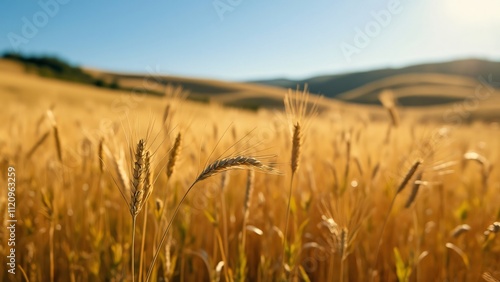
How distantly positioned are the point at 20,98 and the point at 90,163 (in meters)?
17.2

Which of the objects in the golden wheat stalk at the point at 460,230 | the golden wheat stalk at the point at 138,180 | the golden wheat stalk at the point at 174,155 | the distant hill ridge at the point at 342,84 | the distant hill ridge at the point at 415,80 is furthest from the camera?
the distant hill ridge at the point at 415,80

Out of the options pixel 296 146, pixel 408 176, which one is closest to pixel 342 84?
pixel 408 176

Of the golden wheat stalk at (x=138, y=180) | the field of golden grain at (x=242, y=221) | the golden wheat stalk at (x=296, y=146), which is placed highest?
the golden wheat stalk at (x=296, y=146)

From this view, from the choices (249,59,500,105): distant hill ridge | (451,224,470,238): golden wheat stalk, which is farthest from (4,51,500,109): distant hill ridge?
(451,224,470,238): golden wheat stalk

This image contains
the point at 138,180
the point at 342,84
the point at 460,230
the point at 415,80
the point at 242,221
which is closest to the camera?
the point at 138,180

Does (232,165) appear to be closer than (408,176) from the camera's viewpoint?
Yes

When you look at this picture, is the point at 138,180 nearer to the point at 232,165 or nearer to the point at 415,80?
the point at 232,165

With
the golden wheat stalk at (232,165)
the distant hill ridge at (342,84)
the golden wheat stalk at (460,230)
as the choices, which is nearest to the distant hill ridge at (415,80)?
the distant hill ridge at (342,84)

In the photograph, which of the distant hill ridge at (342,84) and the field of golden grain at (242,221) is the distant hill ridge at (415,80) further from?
the field of golden grain at (242,221)

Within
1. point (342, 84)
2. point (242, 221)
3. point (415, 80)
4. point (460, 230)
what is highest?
point (342, 84)

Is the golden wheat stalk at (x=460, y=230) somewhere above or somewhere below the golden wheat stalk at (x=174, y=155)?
below

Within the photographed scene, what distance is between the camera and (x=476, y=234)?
183 centimetres

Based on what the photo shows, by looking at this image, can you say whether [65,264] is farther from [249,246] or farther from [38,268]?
[249,246]

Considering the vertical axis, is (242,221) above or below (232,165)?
below
